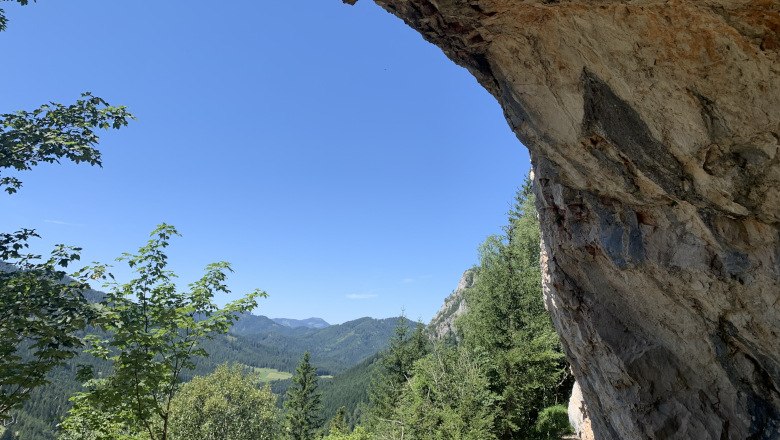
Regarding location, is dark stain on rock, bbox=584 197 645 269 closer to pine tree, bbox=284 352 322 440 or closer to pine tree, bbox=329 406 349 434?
pine tree, bbox=329 406 349 434

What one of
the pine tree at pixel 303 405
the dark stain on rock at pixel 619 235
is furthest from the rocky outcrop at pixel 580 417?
the pine tree at pixel 303 405

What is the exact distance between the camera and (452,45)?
816cm

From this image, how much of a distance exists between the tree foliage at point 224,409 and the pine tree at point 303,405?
3.40 meters

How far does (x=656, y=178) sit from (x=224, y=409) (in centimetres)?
3830

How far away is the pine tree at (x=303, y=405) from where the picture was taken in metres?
43.2

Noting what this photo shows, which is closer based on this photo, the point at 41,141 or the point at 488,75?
A: the point at 41,141

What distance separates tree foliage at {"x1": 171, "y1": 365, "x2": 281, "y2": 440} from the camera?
31317mm

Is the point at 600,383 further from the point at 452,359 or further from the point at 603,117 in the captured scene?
the point at 452,359

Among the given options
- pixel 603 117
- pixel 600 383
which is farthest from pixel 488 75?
pixel 600 383

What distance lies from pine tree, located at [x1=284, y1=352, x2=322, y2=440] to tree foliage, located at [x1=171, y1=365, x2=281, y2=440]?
340 centimetres

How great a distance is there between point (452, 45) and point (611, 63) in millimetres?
3334

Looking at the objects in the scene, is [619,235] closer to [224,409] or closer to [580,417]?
[580,417]

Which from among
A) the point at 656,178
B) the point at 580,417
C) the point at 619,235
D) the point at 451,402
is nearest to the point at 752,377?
the point at 619,235

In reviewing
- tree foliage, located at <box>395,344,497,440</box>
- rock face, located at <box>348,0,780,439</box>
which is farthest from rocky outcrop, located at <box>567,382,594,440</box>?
rock face, located at <box>348,0,780,439</box>
